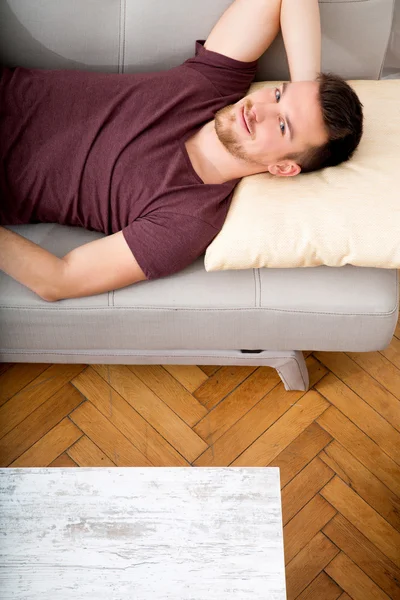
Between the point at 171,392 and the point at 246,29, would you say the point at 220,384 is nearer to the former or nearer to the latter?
the point at 171,392

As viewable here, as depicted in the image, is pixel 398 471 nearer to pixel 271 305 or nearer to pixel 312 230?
pixel 271 305

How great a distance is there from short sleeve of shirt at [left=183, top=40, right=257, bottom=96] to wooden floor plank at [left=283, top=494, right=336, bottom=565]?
42.7 inches

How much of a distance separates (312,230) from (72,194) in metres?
0.56

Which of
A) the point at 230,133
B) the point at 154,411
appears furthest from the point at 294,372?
the point at 230,133

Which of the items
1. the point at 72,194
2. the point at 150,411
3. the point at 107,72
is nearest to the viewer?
the point at 72,194

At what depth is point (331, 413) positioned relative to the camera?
5.55 ft

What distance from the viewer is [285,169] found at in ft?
4.52

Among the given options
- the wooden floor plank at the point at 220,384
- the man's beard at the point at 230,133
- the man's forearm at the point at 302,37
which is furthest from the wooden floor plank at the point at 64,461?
the man's forearm at the point at 302,37

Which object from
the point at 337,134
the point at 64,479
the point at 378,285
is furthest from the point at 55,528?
the point at 337,134

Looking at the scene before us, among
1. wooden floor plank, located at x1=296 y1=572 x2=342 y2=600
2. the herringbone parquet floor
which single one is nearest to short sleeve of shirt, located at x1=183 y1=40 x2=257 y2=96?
the herringbone parquet floor

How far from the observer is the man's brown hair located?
1318mm

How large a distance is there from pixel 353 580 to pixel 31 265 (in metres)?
1.11

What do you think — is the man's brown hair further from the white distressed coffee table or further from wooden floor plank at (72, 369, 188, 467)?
wooden floor plank at (72, 369, 188, 467)

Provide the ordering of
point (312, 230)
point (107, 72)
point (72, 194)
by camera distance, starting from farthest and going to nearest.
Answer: point (107, 72)
point (72, 194)
point (312, 230)
